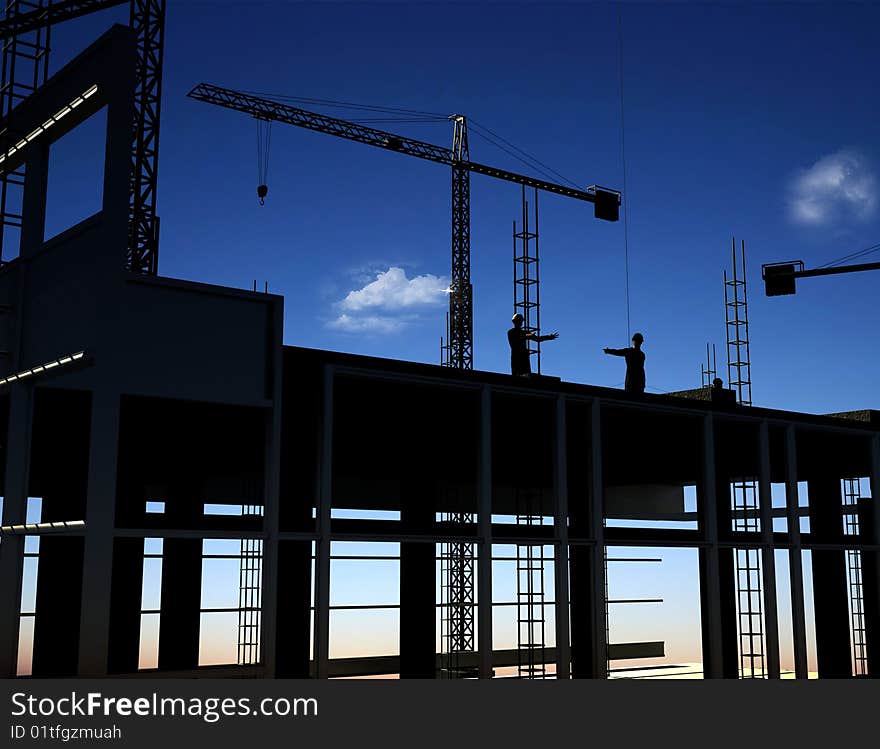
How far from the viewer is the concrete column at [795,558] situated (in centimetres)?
2403

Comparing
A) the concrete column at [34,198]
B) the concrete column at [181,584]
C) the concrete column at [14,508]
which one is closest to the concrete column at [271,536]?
the concrete column at [14,508]

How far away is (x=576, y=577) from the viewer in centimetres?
2222

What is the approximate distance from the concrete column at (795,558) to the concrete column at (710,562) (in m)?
1.99

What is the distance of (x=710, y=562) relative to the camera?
2267 centimetres

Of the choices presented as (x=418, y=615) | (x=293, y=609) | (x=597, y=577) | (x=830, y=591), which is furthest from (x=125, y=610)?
(x=830, y=591)

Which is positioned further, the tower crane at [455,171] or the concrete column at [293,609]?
the tower crane at [455,171]

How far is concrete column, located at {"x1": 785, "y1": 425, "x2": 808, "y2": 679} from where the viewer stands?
78.8ft

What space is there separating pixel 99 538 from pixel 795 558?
16501 millimetres

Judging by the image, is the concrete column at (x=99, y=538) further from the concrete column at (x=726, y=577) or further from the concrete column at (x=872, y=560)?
the concrete column at (x=872, y=560)

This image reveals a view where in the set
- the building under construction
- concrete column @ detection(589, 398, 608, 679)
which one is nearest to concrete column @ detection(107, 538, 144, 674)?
the building under construction

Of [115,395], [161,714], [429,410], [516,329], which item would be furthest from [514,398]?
[161,714]

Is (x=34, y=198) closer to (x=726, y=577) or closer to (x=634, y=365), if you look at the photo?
(x=634, y=365)

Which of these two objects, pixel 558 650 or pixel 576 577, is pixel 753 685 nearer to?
pixel 558 650

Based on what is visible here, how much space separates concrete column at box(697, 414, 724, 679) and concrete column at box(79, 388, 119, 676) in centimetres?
1270
